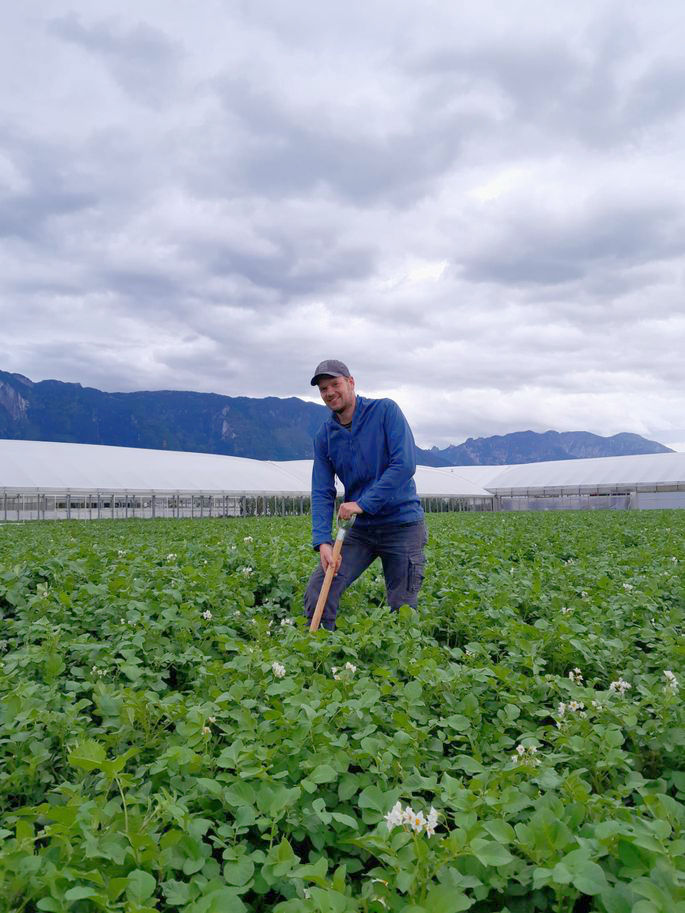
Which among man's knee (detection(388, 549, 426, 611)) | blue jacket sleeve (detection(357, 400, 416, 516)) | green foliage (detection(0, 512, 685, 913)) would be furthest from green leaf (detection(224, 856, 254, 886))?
man's knee (detection(388, 549, 426, 611))

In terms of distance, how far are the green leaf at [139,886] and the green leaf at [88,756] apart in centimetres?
51

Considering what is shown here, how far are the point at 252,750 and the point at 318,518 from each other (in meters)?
2.56

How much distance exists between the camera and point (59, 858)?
1.81m

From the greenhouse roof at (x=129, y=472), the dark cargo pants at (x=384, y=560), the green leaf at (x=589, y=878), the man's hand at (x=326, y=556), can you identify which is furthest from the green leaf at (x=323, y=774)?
the greenhouse roof at (x=129, y=472)

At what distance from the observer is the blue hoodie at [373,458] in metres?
4.59

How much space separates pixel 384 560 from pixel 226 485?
35958mm

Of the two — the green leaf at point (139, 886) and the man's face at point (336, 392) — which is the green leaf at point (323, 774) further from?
the man's face at point (336, 392)

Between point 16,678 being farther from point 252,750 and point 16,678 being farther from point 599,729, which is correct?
point 599,729

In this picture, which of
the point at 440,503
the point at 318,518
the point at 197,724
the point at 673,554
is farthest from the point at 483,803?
the point at 440,503

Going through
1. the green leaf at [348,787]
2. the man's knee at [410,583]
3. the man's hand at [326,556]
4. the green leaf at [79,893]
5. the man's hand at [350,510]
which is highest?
the man's hand at [350,510]

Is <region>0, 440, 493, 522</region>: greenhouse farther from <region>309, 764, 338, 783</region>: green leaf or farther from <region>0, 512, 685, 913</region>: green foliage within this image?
<region>309, 764, 338, 783</region>: green leaf

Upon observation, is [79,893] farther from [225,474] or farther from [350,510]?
[225,474]

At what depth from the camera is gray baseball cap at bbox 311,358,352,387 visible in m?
4.46

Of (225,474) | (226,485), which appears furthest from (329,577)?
(225,474)
